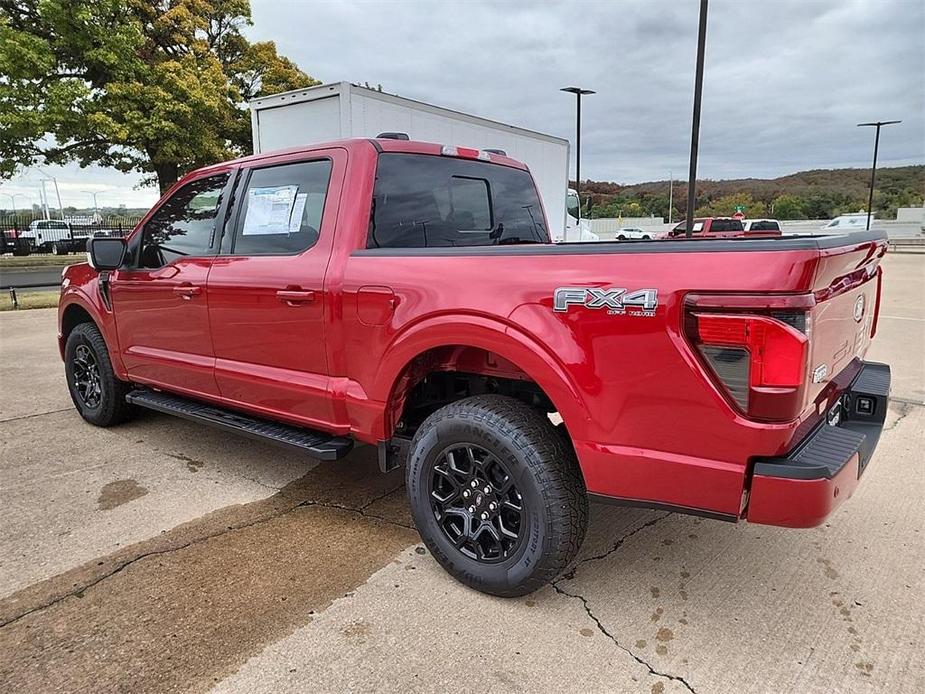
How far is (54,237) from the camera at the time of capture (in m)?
33.4

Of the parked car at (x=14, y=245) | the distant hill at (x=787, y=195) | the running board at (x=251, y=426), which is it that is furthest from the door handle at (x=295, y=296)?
the distant hill at (x=787, y=195)

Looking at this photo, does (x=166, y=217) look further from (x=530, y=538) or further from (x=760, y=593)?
(x=760, y=593)

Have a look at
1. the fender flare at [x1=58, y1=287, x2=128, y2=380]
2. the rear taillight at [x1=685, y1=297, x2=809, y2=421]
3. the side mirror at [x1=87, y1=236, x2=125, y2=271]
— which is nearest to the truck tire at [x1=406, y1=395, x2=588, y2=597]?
the rear taillight at [x1=685, y1=297, x2=809, y2=421]

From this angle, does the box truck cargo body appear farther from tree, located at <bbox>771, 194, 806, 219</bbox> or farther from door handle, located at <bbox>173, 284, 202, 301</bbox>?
tree, located at <bbox>771, 194, 806, 219</bbox>

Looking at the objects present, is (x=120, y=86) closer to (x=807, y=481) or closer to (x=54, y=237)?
(x=54, y=237)

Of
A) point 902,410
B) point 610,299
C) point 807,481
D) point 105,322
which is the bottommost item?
point 902,410

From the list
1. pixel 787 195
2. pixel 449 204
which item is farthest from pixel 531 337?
pixel 787 195

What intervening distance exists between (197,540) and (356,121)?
631 centimetres

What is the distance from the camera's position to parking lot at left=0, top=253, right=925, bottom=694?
7.09 feet

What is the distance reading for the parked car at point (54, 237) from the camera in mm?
30859

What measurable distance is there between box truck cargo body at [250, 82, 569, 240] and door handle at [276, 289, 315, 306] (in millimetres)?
5454

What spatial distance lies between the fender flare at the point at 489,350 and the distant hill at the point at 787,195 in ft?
140

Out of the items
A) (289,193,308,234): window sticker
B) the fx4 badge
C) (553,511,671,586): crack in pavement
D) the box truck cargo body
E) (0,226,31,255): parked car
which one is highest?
the box truck cargo body

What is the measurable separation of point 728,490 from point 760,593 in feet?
2.99
